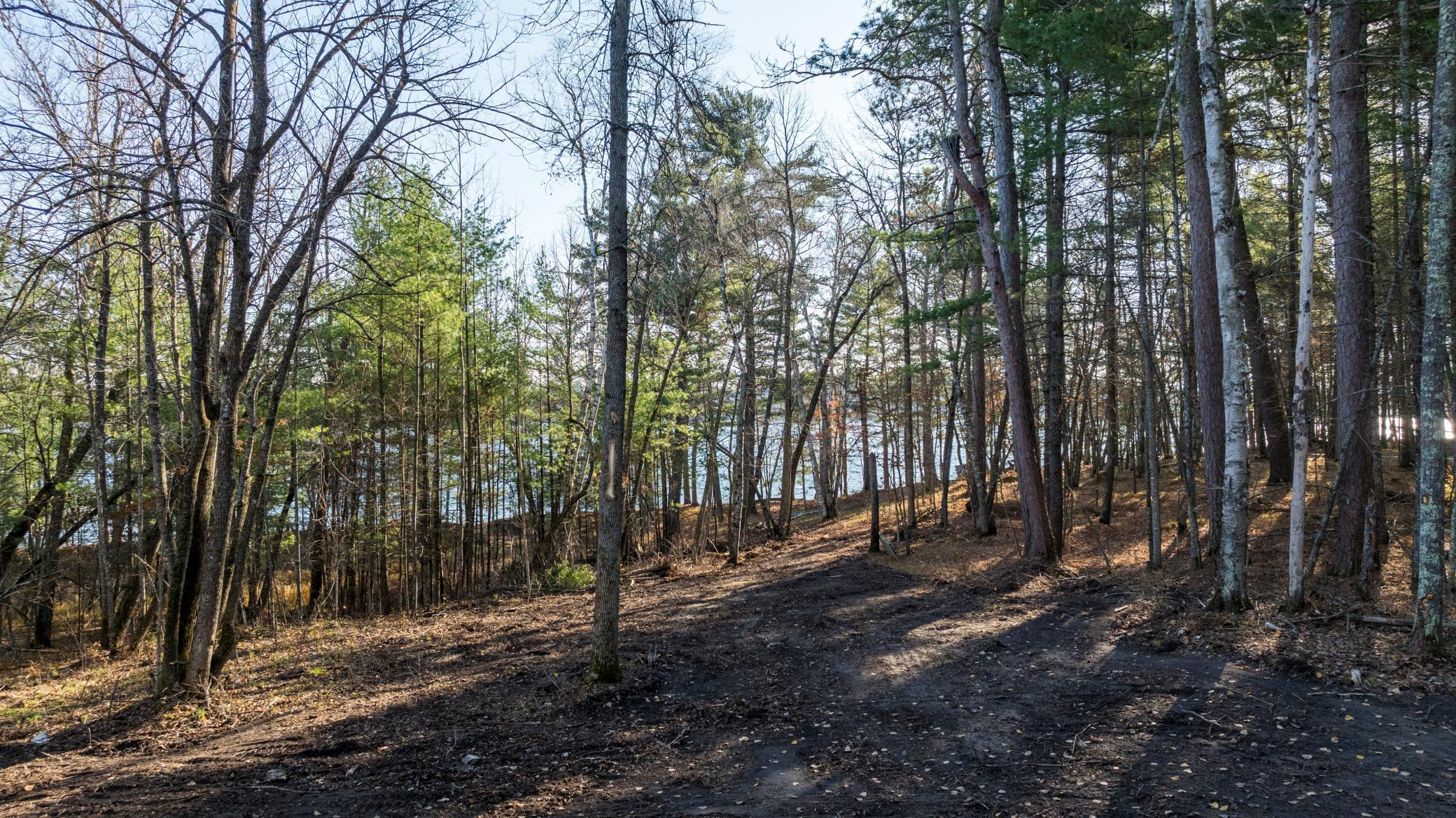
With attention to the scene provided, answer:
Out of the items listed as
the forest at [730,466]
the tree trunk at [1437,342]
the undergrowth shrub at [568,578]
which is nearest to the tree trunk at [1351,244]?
the forest at [730,466]

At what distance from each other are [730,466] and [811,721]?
425 inches

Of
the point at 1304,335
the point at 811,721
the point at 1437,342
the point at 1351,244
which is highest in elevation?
the point at 1351,244

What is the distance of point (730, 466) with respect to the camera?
16.2 meters

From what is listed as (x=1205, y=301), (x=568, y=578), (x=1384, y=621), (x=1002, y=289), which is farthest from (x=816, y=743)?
(x=568, y=578)

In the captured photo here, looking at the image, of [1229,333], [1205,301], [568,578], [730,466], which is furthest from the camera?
[730,466]

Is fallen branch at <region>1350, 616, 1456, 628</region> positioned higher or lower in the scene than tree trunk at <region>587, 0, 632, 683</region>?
lower

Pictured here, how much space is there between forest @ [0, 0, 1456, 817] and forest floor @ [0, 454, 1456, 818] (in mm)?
47

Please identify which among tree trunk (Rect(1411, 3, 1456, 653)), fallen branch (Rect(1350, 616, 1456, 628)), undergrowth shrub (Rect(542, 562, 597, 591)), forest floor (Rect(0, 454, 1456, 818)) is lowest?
undergrowth shrub (Rect(542, 562, 597, 591))

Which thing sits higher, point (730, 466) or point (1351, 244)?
point (1351, 244)

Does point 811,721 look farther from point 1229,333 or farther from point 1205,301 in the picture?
point 1205,301

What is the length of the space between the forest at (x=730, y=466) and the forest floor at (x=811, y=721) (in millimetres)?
47

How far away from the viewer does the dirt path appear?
3972 mm

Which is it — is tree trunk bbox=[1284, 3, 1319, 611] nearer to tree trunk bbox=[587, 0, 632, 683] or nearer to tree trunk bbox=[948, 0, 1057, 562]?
tree trunk bbox=[948, 0, 1057, 562]

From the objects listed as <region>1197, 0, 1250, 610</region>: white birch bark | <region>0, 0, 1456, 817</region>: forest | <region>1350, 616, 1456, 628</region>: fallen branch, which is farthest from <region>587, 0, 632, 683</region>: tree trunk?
<region>1350, 616, 1456, 628</region>: fallen branch
